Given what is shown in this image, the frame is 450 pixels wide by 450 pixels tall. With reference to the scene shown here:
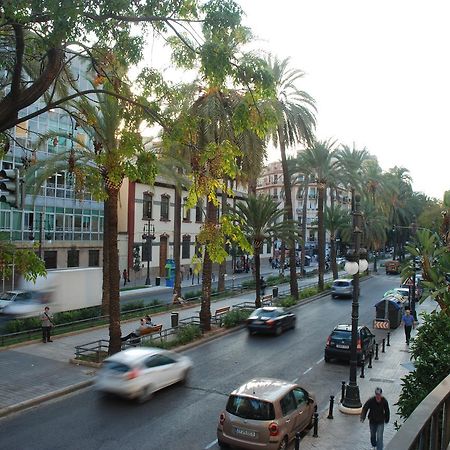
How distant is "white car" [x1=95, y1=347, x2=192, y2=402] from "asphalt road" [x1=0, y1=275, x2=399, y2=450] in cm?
38

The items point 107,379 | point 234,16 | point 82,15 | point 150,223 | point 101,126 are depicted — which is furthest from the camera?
point 150,223

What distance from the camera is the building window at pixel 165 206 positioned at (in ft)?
187

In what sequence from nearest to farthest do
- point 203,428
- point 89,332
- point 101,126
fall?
point 203,428 → point 101,126 → point 89,332

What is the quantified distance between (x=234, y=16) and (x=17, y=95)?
373 cm

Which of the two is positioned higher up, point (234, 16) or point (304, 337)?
point (234, 16)

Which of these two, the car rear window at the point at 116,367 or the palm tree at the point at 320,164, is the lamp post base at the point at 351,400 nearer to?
the car rear window at the point at 116,367

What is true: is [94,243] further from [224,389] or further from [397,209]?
[397,209]

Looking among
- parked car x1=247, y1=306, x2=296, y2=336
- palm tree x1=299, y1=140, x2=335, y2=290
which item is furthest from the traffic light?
palm tree x1=299, y1=140, x2=335, y2=290

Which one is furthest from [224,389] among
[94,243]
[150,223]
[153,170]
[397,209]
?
[397,209]

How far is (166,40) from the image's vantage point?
32.9 ft

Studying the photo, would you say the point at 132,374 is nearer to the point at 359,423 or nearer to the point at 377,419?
the point at 359,423

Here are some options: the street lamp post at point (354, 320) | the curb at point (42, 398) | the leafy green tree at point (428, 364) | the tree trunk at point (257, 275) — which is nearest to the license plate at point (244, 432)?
the leafy green tree at point (428, 364)

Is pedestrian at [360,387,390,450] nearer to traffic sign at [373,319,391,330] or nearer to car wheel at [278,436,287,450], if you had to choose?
car wheel at [278,436,287,450]

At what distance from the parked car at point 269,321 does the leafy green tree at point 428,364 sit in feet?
52.7
